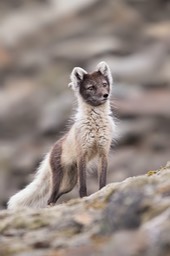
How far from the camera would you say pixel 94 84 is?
12680mm

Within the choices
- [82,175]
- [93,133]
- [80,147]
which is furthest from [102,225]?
[93,133]

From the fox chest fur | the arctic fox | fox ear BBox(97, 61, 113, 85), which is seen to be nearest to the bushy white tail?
the arctic fox

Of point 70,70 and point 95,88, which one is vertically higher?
point 70,70

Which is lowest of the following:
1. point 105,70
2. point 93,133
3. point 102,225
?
point 102,225

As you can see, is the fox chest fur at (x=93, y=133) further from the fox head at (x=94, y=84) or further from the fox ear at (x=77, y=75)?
the fox ear at (x=77, y=75)

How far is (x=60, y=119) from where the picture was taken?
117ft

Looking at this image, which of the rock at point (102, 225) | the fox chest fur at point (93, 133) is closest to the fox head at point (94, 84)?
the fox chest fur at point (93, 133)

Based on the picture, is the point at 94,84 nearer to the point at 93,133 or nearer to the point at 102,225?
the point at 93,133

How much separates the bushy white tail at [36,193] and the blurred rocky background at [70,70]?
50.5 ft

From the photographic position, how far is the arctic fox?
39.8 ft

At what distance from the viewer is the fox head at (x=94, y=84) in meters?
12.5

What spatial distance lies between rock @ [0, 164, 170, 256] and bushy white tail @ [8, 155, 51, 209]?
3.05 m

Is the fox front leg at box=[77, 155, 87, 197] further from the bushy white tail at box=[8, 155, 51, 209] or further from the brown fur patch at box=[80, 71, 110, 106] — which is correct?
the brown fur patch at box=[80, 71, 110, 106]

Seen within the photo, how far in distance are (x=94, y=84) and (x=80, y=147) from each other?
1.09 metres
